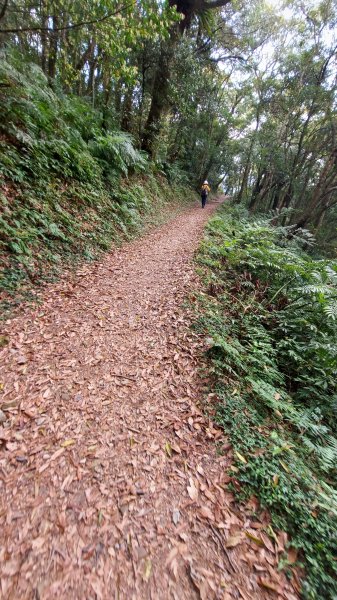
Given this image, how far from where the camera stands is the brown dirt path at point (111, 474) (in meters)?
1.71

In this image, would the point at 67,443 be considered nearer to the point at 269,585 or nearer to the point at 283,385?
the point at 269,585

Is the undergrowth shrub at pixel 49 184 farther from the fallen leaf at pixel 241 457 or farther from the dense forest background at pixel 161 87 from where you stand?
the fallen leaf at pixel 241 457

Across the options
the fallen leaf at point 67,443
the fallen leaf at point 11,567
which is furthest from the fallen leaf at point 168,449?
the fallen leaf at point 11,567

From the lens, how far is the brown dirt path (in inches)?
67.3

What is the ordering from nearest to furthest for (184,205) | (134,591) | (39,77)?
(134,591) < (39,77) < (184,205)

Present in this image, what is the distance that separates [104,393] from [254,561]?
76.7 inches

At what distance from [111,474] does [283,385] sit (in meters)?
2.64

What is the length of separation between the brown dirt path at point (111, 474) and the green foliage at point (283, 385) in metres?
0.26

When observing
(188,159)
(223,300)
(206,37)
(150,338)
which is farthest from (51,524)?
(188,159)

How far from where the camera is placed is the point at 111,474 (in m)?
2.23

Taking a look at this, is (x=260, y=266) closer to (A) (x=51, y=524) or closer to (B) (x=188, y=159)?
(A) (x=51, y=524)

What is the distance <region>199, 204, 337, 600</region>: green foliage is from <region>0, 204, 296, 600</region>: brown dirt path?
0.26 m

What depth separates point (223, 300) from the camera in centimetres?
507

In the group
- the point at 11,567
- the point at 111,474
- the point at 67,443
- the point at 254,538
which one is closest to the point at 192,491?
the point at 254,538
